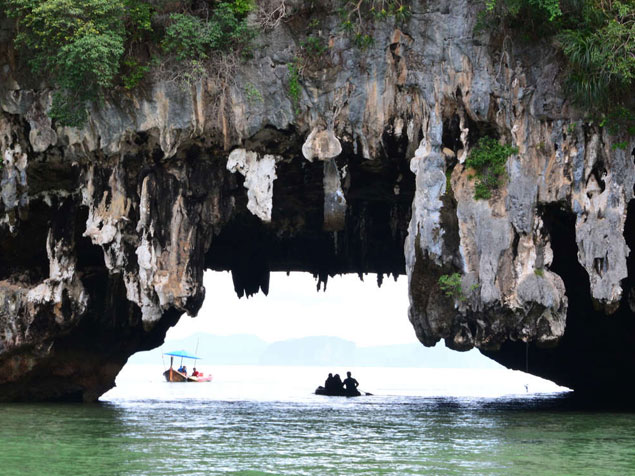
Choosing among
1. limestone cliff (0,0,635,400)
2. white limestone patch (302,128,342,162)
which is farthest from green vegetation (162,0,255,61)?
white limestone patch (302,128,342,162)

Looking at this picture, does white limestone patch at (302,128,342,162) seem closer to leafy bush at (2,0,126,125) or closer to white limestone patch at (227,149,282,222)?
white limestone patch at (227,149,282,222)

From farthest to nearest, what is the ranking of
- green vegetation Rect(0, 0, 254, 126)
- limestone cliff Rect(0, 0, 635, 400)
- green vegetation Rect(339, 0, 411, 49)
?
green vegetation Rect(339, 0, 411, 49)
limestone cliff Rect(0, 0, 635, 400)
green vegetation Rect(0, 0, 254, 126)

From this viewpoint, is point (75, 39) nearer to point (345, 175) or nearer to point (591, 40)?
point (345, 175)

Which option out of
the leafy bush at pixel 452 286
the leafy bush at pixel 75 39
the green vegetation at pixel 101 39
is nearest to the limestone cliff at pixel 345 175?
the leafy bush at pixel 452 286

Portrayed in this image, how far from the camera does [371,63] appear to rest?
63.9ft

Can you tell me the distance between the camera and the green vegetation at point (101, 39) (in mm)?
18516

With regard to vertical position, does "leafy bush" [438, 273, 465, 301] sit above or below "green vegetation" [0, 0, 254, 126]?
below

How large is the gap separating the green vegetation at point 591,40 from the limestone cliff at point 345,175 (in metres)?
0.40

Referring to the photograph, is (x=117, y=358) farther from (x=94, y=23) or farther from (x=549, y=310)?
(x=549, y=310)

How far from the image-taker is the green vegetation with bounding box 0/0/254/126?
18516mm

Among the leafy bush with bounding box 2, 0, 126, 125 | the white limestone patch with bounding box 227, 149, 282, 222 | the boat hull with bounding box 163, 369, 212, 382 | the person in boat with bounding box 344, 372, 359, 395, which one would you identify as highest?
the leafy bush with bounding box 2, 0, 126, 125

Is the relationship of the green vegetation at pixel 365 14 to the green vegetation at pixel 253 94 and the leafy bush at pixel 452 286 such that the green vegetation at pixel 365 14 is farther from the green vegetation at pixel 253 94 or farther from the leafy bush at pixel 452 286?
the leafy bush at pixel 452 286

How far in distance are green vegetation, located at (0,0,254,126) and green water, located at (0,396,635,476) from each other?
23.1ft

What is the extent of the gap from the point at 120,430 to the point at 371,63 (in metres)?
9.14
